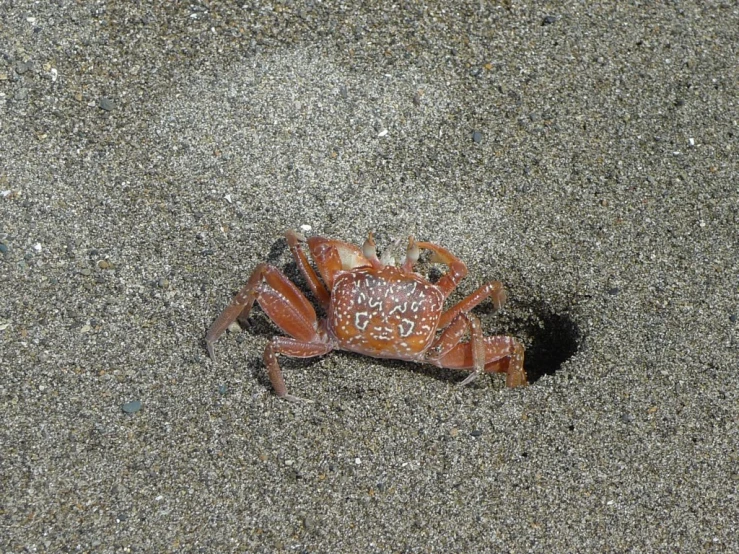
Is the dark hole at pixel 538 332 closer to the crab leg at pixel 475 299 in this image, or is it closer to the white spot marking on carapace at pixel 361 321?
the crab leg at pixel 475 299

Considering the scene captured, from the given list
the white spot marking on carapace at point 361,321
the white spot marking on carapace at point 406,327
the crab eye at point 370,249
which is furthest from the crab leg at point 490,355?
the crab eye at point 370,249

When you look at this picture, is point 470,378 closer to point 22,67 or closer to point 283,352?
point 283,352

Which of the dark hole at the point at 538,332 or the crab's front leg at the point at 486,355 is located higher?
the crab's front leg at the point at 486,355

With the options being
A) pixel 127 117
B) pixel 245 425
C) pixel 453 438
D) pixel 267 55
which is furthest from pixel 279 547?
pixel 267 55

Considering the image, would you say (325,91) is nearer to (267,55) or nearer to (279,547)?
(267,55)

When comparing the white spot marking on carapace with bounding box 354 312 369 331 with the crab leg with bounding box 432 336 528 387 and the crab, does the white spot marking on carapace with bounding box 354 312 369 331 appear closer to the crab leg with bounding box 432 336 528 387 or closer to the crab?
the crab

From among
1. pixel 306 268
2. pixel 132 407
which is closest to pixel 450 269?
pixel 306 268
